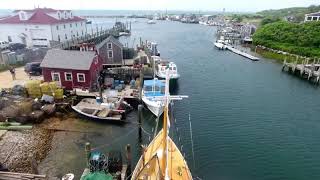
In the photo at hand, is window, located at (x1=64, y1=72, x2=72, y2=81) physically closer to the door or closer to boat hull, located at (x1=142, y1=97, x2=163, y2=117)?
the door

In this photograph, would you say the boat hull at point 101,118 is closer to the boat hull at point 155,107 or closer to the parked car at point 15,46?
the boat hull at point 155,107

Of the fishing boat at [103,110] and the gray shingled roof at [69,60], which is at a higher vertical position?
the gray shingled roof at [69,60]

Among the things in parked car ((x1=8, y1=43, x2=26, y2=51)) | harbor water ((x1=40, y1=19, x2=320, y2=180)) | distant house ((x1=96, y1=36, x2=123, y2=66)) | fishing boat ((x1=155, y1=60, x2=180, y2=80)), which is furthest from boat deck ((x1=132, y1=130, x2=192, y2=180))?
parked car ((x1=8, y1=43, x2=26, y2=51))

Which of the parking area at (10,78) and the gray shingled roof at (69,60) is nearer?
the gray shingled roof at (69,60)

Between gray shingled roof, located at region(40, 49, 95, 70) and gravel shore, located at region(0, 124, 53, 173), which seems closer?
gravel shore, located at region(0, 124, 53, 173)

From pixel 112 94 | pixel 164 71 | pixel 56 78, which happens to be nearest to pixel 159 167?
pixel 112 94

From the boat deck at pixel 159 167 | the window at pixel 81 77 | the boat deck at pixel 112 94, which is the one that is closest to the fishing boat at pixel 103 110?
the boat deck at pixel 112 94

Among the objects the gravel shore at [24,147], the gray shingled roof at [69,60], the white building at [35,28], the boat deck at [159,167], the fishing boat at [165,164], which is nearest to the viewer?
the fishing boat at [165,164]
